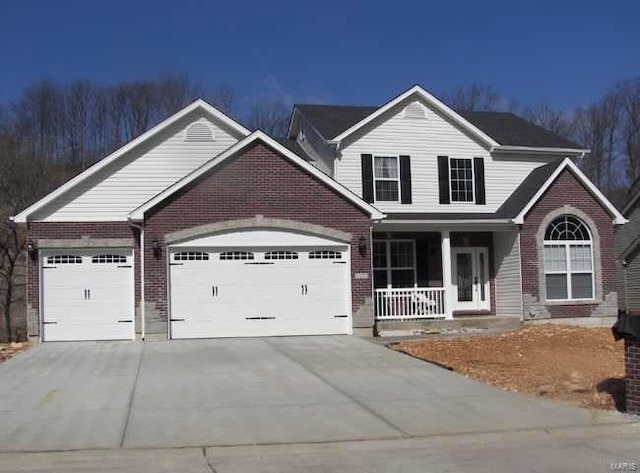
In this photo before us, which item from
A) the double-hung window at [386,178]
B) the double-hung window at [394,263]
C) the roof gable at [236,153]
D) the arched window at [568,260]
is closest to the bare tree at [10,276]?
the roof gable at [236,153]

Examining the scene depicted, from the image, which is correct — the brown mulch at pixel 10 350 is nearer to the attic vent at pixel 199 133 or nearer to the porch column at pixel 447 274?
the attic vent at pixel 199 133

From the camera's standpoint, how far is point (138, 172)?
2070cm

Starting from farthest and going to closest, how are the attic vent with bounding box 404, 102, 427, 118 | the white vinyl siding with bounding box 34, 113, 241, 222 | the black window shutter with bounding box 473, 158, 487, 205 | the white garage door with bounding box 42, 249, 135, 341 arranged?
the black window shutter with bounding box 473, 158, 487, 205 → the attic vent with bounding box 404, 102, 427, 118 → the white vinyl siding with bounding box 34, 113, 241, 222 → the white garage door with bounding box 42, 249, 135, 341

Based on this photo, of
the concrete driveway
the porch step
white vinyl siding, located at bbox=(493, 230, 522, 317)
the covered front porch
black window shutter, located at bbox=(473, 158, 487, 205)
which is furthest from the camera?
black window shutter, located at bbox=(473, 158, 487, 205)

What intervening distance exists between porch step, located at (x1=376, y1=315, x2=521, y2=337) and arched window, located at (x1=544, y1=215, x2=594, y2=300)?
198 centimetres

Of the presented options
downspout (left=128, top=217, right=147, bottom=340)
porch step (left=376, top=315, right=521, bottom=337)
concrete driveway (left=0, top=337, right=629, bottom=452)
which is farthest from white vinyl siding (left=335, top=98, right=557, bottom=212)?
concrete driveway (left=0, top=337, right=629, bottom=452)

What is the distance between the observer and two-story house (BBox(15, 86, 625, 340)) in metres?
19.0

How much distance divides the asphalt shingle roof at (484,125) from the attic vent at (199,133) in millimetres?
3540

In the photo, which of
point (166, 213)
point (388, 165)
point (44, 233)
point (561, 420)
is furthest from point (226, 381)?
point (388, 165)

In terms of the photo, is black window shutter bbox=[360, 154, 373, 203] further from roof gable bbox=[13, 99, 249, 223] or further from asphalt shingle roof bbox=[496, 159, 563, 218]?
asphalt shingle roof bbox=[496, 159, 563, 218]

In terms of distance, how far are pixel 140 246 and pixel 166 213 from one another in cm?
133

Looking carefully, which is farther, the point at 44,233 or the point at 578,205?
the point at 578,205

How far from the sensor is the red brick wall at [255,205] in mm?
18672

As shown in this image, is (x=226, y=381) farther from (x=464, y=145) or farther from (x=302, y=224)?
(x=464, y=145)
